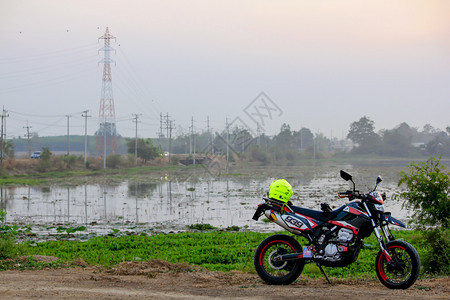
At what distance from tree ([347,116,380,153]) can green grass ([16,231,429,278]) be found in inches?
4072

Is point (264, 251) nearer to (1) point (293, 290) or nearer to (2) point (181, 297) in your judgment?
(1) point (293, 290)

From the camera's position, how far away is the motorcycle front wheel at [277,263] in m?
7.07

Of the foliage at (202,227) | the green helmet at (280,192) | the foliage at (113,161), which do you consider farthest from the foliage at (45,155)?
the green helmet at (280,192)

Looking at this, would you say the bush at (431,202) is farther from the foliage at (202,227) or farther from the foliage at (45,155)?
the foliage at (45,155)

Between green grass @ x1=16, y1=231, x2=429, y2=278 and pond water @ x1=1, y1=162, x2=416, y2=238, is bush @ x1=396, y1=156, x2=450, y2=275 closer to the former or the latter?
green grass @ x1=16, y1=231, x2=429, y2=278

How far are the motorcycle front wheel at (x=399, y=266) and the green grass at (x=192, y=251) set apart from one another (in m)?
1.25

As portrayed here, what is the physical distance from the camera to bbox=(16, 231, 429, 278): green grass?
9.09 m

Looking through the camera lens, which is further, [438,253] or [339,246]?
[438,253]

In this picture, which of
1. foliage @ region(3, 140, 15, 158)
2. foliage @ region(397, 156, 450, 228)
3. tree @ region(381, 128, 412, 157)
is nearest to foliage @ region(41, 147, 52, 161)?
foliage @ region(3, 140, 15, 158)

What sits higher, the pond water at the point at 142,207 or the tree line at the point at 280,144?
the tree line at the point at 280,144

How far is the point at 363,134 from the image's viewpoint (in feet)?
388

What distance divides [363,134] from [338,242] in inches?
4558

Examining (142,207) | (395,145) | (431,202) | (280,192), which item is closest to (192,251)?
(280,192)

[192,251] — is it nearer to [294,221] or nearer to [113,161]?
[294,221]
